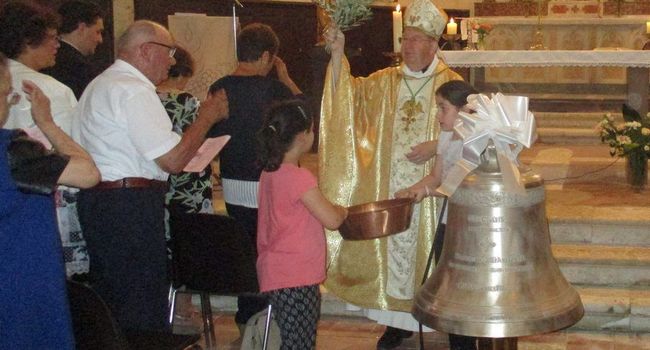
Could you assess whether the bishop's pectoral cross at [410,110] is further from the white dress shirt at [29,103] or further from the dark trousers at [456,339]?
the white dress shirt at [29,103]

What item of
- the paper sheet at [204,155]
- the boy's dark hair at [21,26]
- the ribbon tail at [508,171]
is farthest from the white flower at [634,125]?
the ribbon tail at [508,171]

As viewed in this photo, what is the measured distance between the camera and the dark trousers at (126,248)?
12.7 ft

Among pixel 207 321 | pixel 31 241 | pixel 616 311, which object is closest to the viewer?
pixel 31 241

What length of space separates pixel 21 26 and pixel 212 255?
4.24ft

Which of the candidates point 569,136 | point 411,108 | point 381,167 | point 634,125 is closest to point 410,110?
point 411,108

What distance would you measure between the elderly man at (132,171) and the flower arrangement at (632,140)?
4003mm

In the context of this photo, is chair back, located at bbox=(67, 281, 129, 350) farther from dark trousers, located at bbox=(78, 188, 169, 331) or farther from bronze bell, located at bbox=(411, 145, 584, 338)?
bronze bell, located at bbox=(411, 145, 584, 338)

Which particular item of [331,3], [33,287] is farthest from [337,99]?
[33,287]

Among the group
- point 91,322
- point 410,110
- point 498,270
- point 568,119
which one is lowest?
point 568,119

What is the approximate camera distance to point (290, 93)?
4.77 m

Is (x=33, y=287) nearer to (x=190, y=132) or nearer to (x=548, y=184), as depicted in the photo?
(x=190, y=132)

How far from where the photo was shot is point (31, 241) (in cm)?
271

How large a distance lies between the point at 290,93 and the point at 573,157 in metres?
4.26

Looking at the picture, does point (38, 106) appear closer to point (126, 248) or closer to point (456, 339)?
point (126, 248)
